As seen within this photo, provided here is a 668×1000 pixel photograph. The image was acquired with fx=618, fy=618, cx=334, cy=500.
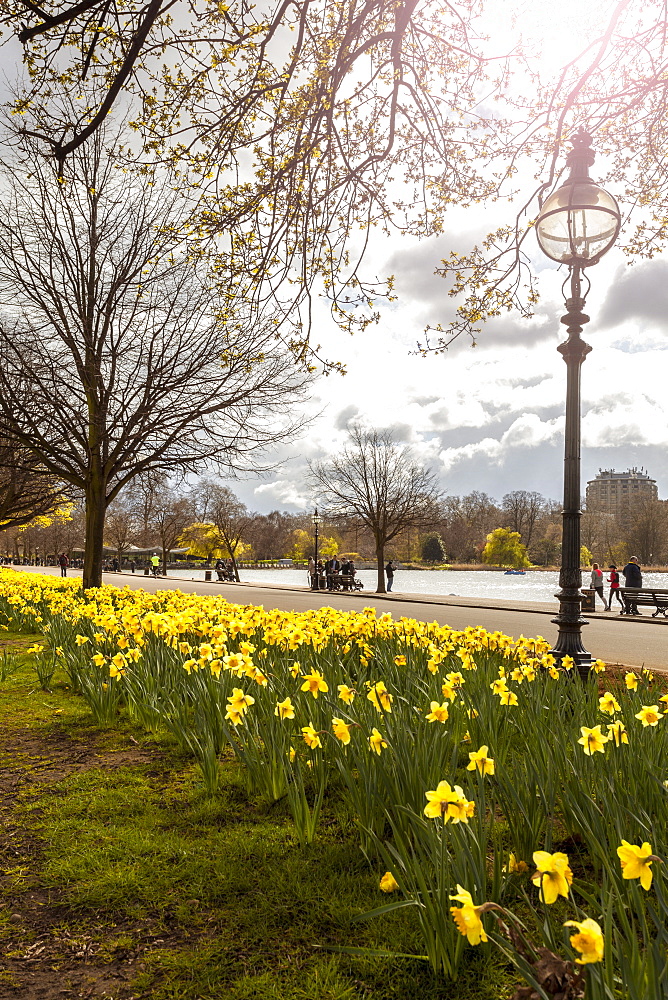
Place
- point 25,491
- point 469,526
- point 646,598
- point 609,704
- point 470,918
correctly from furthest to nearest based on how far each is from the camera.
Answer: point 469,526 → point 25,491 → point 646,598 → point 609,704 → point 470,918

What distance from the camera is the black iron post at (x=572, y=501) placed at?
5.15 meters

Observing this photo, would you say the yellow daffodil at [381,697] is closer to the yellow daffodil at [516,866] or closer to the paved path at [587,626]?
the yellow daffodil at [516,866]

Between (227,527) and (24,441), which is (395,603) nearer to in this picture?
(24,441)

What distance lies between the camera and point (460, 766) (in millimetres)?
3367

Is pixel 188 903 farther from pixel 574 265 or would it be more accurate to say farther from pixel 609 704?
pixel 574 265

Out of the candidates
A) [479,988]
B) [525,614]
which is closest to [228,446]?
[525,614]

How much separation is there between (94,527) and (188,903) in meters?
10.9

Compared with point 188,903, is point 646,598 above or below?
below

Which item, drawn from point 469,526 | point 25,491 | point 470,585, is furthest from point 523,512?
point 25,491

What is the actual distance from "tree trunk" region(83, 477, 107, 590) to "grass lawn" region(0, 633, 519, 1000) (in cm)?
917

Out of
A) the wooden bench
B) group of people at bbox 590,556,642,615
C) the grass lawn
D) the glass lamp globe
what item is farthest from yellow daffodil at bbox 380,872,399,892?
group of people at bbox 590,556,642,615

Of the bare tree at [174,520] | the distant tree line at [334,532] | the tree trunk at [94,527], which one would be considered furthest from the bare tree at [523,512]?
the tree trunk at [94,527]

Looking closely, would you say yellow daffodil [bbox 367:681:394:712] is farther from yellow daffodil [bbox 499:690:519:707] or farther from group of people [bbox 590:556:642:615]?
group of people [bbox 590:556:642:615]

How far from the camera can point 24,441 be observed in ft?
37.9
